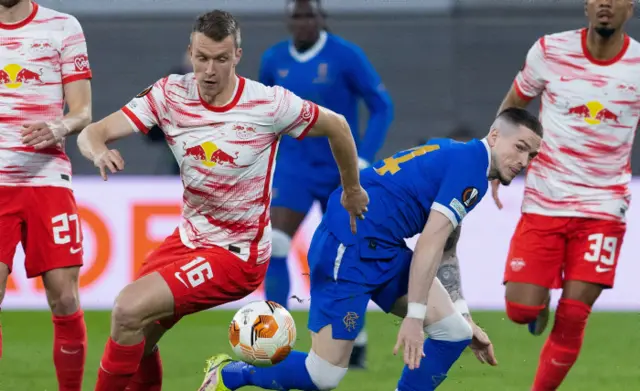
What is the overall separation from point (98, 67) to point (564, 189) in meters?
6.02

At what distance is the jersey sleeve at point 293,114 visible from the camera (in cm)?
519

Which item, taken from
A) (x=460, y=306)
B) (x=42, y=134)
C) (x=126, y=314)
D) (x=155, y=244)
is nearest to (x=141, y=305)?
(x=126, y=314)

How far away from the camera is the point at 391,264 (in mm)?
5398

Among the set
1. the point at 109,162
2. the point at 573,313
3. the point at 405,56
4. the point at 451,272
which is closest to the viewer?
the point at 109,162

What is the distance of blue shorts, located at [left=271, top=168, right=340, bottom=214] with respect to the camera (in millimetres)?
7215

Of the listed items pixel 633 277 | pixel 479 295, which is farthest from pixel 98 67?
pixel 633 277

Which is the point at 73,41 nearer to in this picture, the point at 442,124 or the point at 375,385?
the point at 375,385

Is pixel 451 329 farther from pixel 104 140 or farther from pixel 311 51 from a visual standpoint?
pixel 311 51

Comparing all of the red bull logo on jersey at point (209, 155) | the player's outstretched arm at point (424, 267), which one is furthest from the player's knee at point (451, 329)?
the red bull logo on jersey at point (209, 155)

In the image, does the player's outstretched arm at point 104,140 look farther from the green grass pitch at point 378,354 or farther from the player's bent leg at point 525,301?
the player's bent leg at point 525,301

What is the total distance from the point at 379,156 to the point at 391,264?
5252mm

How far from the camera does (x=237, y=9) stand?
36.0 ft

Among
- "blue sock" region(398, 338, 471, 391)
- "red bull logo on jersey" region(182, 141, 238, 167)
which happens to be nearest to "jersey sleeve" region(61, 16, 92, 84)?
"red bull logo on jersey" region(182, 141, 238, 167)

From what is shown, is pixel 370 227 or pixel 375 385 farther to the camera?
pixel 375 385
